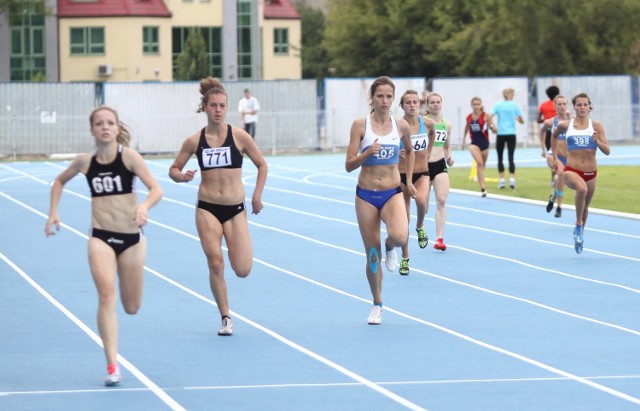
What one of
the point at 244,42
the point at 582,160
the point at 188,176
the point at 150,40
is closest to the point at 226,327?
the point at 188,176

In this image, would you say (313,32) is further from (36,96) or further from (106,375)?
(106,375)

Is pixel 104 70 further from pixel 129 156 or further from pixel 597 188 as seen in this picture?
pixel 129 156

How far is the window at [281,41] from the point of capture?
8562cm

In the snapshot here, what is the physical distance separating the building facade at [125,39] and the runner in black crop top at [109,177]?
5986cm

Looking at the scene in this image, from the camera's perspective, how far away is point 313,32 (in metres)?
105

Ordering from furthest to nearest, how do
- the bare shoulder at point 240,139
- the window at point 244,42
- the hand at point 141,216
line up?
1. the window at point 244,42
2. the bare shoulder at point 240,139
3. the hand at point 141,216

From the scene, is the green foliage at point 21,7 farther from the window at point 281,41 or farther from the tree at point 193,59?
the window at point 281,41

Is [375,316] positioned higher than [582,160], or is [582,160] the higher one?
[582,160]

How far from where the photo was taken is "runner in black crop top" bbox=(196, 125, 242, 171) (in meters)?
11.3

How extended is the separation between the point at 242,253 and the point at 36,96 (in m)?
32.4

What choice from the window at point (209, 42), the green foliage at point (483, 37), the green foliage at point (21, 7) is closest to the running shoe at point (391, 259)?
the green foliage at point (483, 37)

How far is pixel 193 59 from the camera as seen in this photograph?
2886 inches

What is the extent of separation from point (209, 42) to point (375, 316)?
69626mm

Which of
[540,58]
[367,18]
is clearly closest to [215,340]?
[540,58]
